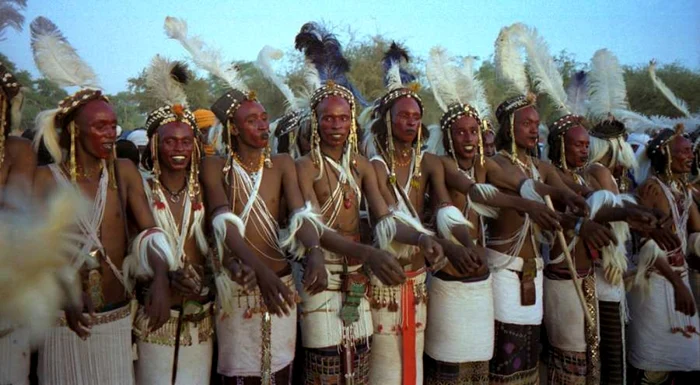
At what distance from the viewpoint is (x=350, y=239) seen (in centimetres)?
384

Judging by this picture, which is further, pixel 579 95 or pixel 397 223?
pixel 579 95

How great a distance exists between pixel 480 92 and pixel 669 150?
178cm

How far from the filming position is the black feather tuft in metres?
3.93

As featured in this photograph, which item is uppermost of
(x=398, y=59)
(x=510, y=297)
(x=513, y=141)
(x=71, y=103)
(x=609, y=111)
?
(x=398, y=59)

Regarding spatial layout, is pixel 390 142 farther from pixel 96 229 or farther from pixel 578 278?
pixel 96 229

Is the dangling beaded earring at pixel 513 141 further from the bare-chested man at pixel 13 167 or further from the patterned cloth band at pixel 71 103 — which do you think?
the bare-chested man at pixel 13 167

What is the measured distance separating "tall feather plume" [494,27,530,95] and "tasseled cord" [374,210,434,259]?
183cm

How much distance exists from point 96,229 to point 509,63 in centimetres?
356

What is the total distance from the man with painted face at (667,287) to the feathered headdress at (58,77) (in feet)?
14.2

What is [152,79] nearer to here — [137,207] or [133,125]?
[137,207]

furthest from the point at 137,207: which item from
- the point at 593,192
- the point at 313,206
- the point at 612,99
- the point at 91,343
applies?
the point at 612,99

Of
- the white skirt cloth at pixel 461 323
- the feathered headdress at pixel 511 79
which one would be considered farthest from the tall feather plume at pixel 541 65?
the white skirt cloth at pixel 461 323

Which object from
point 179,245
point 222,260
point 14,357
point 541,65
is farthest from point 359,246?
point 541,65

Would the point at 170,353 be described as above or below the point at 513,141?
below
